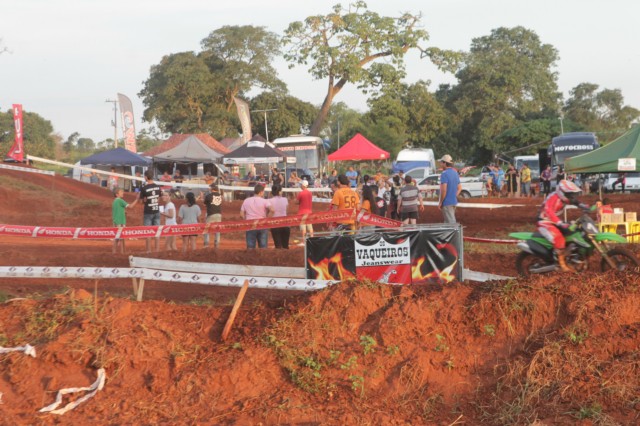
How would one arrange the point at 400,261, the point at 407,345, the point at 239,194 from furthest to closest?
1. the point at 239,194
2. the point at 400,261
3. the point at 407,345

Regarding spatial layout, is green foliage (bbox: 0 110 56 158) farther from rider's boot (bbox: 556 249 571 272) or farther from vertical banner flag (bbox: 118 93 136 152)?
rider's boot (bbox: 556 249 571 272)

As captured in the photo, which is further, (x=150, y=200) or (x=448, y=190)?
(x=150, y=200)

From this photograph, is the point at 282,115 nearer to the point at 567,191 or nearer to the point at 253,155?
the point at 253,155

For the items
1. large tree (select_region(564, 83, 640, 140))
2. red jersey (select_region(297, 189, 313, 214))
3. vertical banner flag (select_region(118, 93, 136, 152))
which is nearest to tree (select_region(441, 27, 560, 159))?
large tree (select_region(564, 83, 640, 140))

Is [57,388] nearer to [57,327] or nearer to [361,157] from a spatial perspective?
[57,327]

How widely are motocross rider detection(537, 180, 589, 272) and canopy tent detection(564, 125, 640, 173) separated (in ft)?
34.0

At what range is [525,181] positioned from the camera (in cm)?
3559

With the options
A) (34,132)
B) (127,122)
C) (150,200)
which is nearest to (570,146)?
(150,200)

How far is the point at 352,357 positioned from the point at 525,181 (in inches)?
1175

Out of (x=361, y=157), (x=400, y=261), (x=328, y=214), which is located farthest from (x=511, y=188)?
(x=400, y=261)

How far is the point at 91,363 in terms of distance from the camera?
7480 millimetres

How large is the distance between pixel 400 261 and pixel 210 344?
3.93 meters

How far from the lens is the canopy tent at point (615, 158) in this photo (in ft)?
67.9

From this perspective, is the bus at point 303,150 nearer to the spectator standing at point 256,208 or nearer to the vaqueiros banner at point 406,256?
the spectator standing at point 256,208
